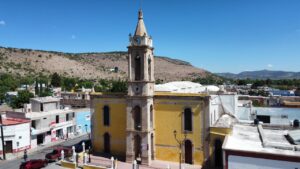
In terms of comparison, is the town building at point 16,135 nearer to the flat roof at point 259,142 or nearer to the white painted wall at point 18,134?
the white painted wall at point 18,134

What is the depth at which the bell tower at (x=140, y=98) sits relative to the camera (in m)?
28.3

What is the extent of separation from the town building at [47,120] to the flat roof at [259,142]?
85.5 ft

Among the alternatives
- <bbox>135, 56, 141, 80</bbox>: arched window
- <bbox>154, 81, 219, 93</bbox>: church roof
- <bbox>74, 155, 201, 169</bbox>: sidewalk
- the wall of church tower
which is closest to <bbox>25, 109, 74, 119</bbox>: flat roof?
the wall of church tower

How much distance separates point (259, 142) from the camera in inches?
838

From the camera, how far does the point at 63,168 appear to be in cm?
2802

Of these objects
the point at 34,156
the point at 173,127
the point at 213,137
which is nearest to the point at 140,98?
the point at 173,127

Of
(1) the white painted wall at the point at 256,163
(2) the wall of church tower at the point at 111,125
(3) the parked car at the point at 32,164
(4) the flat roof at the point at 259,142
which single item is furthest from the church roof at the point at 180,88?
(1) the white painted wall at the point at 256,163

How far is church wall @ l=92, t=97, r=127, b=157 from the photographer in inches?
1231

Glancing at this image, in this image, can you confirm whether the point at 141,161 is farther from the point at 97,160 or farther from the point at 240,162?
the point at 240,162

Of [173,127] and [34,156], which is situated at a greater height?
[173,127]

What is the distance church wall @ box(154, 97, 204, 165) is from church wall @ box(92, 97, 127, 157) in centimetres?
401

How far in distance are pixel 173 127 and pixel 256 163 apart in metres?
11.2

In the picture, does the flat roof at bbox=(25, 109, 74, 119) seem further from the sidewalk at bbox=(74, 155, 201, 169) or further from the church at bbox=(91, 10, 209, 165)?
the church at bbox=(91, 10, 209, 165)

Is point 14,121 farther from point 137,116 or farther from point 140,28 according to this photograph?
point 140,28
